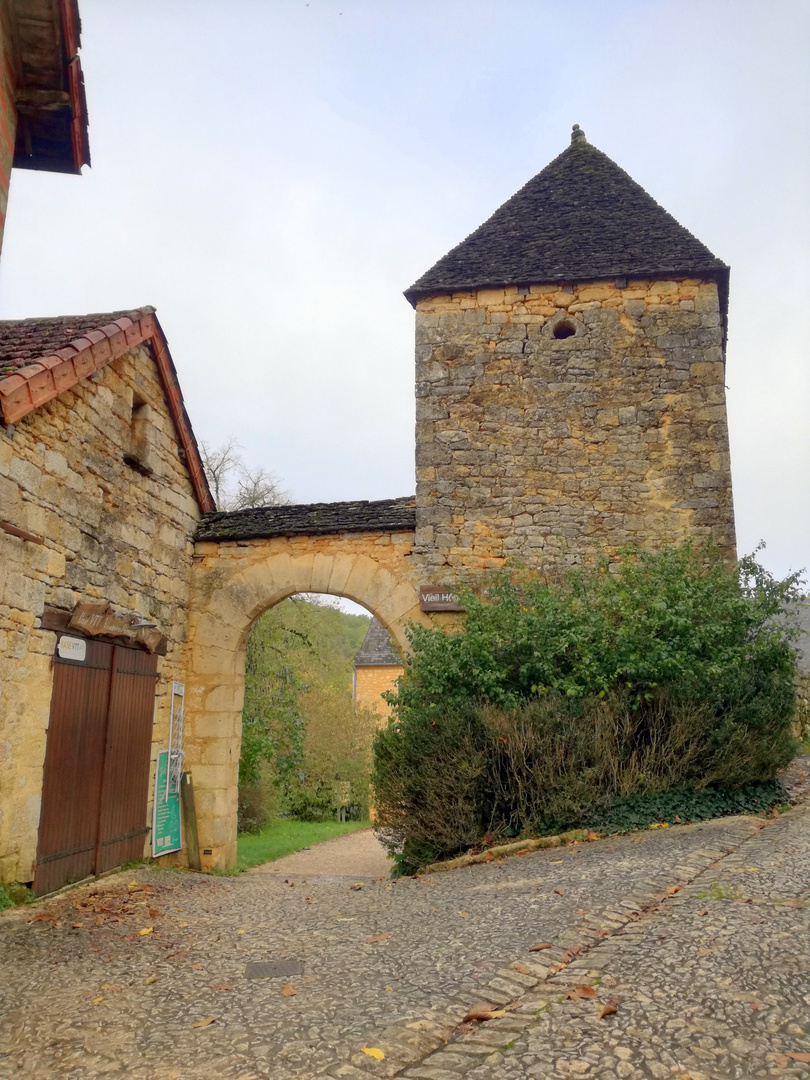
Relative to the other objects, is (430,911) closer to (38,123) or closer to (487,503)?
(487,503)

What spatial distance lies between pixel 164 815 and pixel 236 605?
2.36 meters

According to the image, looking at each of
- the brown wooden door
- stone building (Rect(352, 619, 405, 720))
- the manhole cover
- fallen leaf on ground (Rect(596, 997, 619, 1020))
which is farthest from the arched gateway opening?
stone building (Rect(352, 619, 405, 720))

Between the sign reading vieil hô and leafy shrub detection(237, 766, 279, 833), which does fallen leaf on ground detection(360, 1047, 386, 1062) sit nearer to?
the sign reading vieil hô

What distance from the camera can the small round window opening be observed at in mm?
9711

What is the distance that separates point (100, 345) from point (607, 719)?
547 cm

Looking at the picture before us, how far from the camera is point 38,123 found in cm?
571

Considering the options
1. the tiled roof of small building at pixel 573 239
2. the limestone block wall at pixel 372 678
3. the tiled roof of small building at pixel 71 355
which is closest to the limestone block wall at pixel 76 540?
the tiled roof of small building at pixel 71 355

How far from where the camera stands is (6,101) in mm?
5250

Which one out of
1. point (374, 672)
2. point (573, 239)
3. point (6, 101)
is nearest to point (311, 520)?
point (573, 239)

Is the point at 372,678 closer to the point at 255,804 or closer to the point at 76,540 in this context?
the point at 255,804

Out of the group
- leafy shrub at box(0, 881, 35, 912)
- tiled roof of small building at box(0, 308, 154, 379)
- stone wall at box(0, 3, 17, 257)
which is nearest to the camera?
stone wall at box(0, 3, 17, 257)

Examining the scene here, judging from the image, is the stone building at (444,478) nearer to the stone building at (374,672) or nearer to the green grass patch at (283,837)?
the green grass patch at (283,837)

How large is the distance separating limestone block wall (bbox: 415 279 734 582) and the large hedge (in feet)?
3.56


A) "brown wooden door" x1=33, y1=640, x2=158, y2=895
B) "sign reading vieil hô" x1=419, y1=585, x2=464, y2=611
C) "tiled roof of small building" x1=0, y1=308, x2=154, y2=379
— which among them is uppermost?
"tiled roof of small building" x1=0, y1=308, x2=154, y2=379
